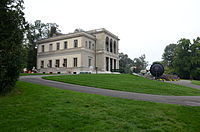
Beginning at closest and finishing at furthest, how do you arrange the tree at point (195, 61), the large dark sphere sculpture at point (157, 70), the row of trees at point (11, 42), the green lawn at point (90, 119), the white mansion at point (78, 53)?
the green lawn at point (90, 119)
the row of trees at point (11, 42)
the large dark sphere sculpture at point (157, 70)
the white mansion at point (78, 53)
the tree at point (195, 61)

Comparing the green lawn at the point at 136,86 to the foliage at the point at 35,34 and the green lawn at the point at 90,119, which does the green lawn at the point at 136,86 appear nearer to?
the green lawn at the point at 90,119

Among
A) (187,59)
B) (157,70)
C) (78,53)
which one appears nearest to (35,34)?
(78,53)

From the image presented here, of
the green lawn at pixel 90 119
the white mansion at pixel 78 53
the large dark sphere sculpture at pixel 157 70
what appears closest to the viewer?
the green lawn at pixel 90 119

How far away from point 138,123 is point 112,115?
3.19 feet

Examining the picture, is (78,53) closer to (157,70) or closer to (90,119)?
(157,70)

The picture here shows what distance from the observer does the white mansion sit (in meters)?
36.8

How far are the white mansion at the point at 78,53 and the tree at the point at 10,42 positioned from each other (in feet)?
86.3

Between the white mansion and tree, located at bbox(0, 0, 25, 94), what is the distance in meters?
26.3

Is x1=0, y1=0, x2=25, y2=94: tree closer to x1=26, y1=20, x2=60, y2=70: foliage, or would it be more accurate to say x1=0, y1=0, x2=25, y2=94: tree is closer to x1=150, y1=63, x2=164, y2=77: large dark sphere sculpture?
x1=150, y1=63, x2=164, y2=77: large dark sphere sculpture

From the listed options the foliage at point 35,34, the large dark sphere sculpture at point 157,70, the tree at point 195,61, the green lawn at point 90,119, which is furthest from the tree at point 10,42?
the tree at point 195,61

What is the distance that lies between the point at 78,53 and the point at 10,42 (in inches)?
1109

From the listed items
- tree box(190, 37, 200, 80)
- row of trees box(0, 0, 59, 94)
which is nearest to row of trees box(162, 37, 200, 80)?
tree box(190, 37, 200, 80)

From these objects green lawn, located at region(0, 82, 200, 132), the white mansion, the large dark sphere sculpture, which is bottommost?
green lawn, located at region(0, 82, 200, 132)

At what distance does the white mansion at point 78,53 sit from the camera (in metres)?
36.8
